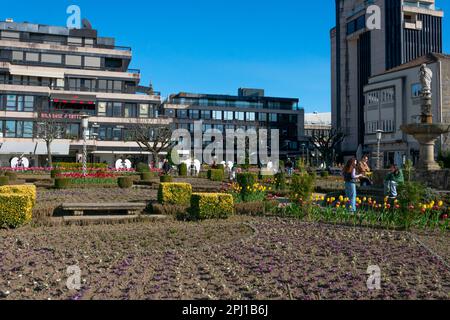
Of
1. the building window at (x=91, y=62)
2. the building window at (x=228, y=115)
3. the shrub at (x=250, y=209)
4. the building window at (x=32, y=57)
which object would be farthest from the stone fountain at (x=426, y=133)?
the building window at (x=228, y=115)

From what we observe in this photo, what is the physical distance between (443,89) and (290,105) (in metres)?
41.8

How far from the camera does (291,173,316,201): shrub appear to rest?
1160cm

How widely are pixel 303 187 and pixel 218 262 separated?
5.17 metres

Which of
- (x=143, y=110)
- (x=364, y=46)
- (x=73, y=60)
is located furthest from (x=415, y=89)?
(x=73, y=60)

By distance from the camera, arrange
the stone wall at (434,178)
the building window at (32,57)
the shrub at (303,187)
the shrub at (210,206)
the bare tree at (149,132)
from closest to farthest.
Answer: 1. the shrub at (210,206)
2. the shrub at (303,187)
3. the stone wall at (434,178)
4. the bare tree at (149,132)
5. the building window at (32,57)

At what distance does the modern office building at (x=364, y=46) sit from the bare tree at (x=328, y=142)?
11.6 feet

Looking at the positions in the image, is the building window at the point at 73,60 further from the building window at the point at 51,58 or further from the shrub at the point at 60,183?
the shrub at the point at 60,183

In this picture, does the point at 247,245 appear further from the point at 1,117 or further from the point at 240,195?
the point at 1,117

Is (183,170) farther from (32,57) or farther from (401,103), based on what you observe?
(32,57)

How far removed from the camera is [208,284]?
5785 millimetres

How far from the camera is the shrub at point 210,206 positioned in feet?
37.2

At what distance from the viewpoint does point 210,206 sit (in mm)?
11367

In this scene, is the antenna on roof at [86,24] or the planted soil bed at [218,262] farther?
the antenna on roof at [86,24]
